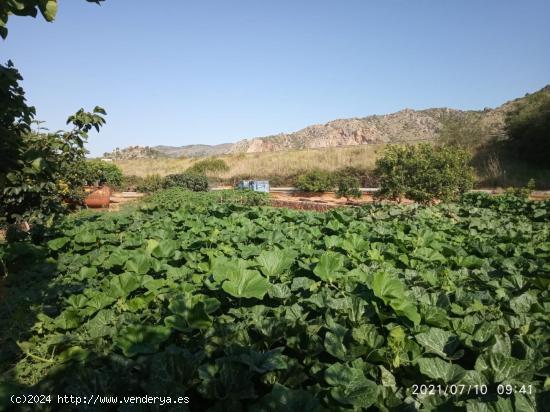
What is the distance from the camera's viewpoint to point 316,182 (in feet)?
73.4

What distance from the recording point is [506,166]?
2506cm

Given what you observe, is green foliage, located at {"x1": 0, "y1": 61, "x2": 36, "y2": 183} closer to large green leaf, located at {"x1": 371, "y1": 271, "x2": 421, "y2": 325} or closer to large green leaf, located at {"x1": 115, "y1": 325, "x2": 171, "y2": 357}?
large green leaf, located at {"x1": 115, "y1": 325, "x2": 171, "y2": 357}

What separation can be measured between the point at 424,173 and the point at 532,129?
732 inches

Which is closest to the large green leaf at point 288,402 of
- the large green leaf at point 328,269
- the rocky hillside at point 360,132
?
the large green leaf at point 328,269

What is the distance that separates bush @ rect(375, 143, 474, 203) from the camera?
13.5 metres

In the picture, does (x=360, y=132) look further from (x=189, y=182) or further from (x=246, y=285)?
(x=246, y=285)

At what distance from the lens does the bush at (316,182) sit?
2231cm

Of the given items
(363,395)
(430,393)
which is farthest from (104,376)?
(430,393)

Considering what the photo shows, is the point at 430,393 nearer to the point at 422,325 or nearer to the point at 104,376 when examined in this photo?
the point at 422,325

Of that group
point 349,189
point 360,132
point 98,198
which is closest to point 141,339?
point 98,198

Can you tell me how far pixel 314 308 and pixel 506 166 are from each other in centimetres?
2820

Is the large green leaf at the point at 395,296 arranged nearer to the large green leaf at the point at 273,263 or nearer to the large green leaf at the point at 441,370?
the large green leaf at the point at 441,370

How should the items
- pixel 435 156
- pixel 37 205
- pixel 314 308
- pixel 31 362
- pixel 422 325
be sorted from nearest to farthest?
1. pixel 422 325
2. pixel 314 308
3. pixel 31 362
4. pixel 37 205
5. pixel 435 156

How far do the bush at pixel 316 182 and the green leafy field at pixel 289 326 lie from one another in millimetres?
18180
